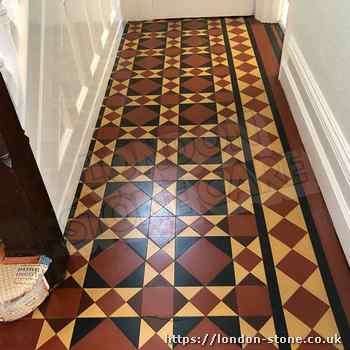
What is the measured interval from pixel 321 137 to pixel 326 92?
26 cm

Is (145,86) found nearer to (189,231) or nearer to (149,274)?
(189,231)

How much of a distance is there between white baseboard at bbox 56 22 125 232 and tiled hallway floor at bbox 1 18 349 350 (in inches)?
2.4

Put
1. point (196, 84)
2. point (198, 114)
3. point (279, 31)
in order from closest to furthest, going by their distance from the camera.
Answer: point (198, 114), point (196, 84), point (279, 31)

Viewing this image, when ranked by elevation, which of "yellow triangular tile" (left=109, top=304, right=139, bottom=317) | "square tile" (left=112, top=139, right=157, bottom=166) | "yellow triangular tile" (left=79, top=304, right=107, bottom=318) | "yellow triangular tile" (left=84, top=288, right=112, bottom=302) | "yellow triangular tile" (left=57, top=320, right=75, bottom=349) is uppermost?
"square tile" (left=112, top=139, right=157, bottom=166)

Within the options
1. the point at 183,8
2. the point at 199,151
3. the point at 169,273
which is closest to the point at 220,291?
the point at 169,273

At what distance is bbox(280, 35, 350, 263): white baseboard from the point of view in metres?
1.93

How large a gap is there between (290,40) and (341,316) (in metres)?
2.01

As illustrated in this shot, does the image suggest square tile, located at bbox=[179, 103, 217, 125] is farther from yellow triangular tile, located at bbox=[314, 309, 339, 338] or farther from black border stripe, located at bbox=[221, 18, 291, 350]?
yellow triangular tile, located at bbox=[314, 309, 339, 338]

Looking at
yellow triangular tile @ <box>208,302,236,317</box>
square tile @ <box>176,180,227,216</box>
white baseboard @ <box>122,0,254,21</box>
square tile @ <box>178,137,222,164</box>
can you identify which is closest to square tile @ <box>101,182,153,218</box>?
square tile @ <box>176,180,227,216</box>

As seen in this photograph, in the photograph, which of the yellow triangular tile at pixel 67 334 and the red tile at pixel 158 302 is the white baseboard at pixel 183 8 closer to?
the red tile at pixel 158 302

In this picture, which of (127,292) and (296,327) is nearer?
(296,327)

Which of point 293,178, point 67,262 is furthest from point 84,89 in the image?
point 293,178

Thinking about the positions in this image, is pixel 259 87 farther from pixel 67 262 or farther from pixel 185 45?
pixel 67 262

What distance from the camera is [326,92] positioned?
217cm
